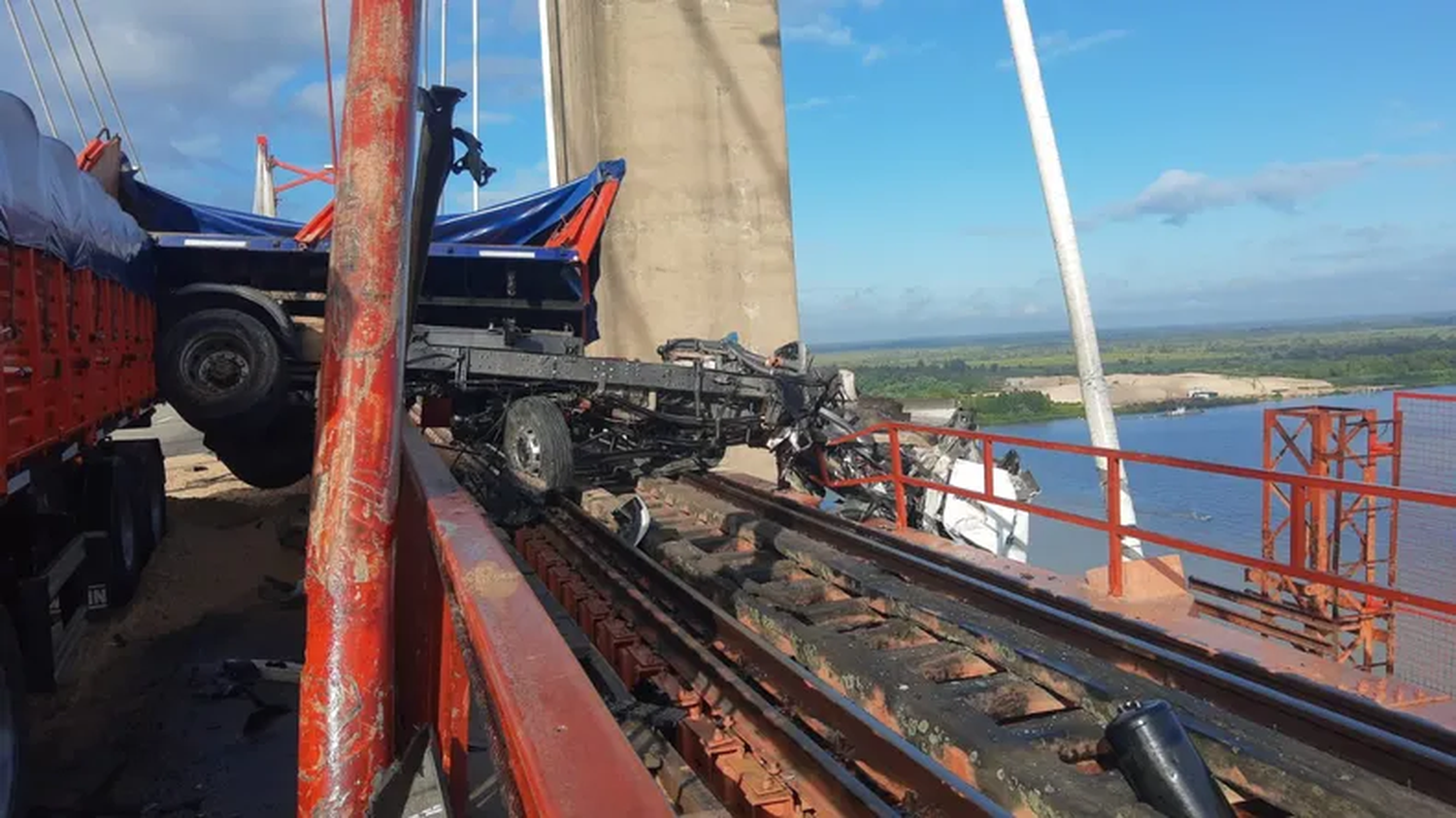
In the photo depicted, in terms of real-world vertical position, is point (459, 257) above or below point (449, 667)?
above

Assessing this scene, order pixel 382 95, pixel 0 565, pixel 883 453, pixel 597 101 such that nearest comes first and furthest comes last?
pixel 382 95 < pixel 0 565 < pixel 883 453 < pixel 597 101

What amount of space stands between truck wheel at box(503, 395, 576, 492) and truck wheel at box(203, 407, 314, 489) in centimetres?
300

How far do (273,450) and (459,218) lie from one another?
3.37 meters

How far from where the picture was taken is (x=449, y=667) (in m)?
3.07

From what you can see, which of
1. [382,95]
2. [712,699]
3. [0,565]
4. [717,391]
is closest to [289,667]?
[0,565]

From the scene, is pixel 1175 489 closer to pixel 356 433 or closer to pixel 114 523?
pixel 114 523

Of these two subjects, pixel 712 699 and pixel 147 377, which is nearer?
pixel 712 699

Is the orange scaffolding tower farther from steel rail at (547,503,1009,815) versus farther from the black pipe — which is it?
the black pipe

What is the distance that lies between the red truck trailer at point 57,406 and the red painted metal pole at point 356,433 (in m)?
2.21

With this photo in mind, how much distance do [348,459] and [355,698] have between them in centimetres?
74

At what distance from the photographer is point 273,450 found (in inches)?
436

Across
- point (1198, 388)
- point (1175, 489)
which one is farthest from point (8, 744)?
point (1198, 388)

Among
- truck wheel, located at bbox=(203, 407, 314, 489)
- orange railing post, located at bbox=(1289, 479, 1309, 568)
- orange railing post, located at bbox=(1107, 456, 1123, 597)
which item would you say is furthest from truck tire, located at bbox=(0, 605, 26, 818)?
orange railing post, located at bbox=(1289, 479, 1309, 568)

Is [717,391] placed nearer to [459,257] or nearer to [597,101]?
[459,257]
